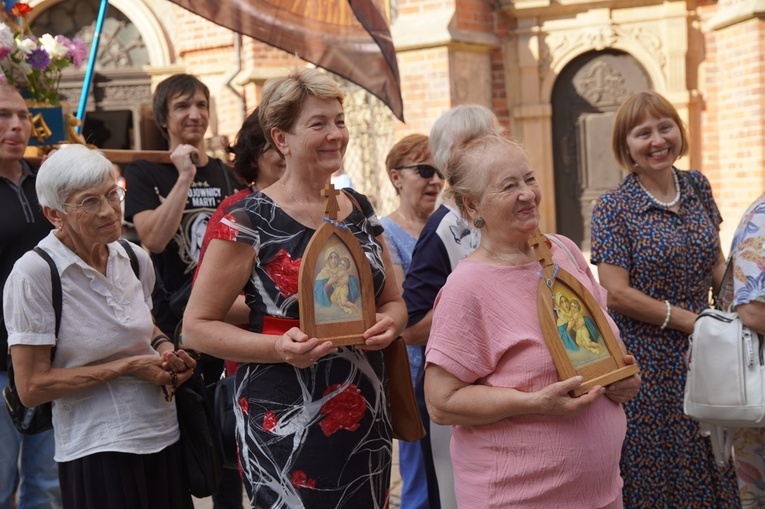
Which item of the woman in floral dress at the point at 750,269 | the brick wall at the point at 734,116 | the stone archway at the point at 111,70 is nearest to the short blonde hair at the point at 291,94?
the woman in floral dress at the point at 750,269

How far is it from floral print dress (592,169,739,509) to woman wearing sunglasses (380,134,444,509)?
840 millimetres

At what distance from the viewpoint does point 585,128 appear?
13008 mm

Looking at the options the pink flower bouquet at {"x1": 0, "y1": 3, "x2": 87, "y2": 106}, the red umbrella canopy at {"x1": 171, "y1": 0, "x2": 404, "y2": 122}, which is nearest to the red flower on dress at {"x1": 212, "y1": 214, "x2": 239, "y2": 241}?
the pink flower bouquet at {"x1": 0, "y1": 3, "x2": 87, "y2": 106}

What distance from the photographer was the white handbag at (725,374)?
11.3ft

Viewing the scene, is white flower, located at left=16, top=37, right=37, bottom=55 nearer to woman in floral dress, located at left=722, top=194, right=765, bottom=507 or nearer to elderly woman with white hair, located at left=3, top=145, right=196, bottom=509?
elderly woman with white hair, located at left=3, top=145, right=196, bottom=509

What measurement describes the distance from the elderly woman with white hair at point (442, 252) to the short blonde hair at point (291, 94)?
2.91 feet

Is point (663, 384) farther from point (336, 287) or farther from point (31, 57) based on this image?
point (31, 57)

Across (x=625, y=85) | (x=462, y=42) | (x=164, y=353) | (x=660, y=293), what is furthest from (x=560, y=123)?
(x=164, y=353)

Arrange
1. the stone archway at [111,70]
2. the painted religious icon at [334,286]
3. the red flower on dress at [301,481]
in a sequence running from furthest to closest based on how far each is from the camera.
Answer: the stone archway at [111,70] < the red flower on dress at [301,481] < the painted religious icon at [334,286]

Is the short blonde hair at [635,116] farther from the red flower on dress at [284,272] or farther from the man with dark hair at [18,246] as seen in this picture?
the man with dark hair at [18,246]

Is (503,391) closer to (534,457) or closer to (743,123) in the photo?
(534,457)

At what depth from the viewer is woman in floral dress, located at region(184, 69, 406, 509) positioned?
2.82 meters

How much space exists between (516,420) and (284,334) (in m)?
→ 0.69

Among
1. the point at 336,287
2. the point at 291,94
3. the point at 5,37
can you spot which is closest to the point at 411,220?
the point at 291,94
